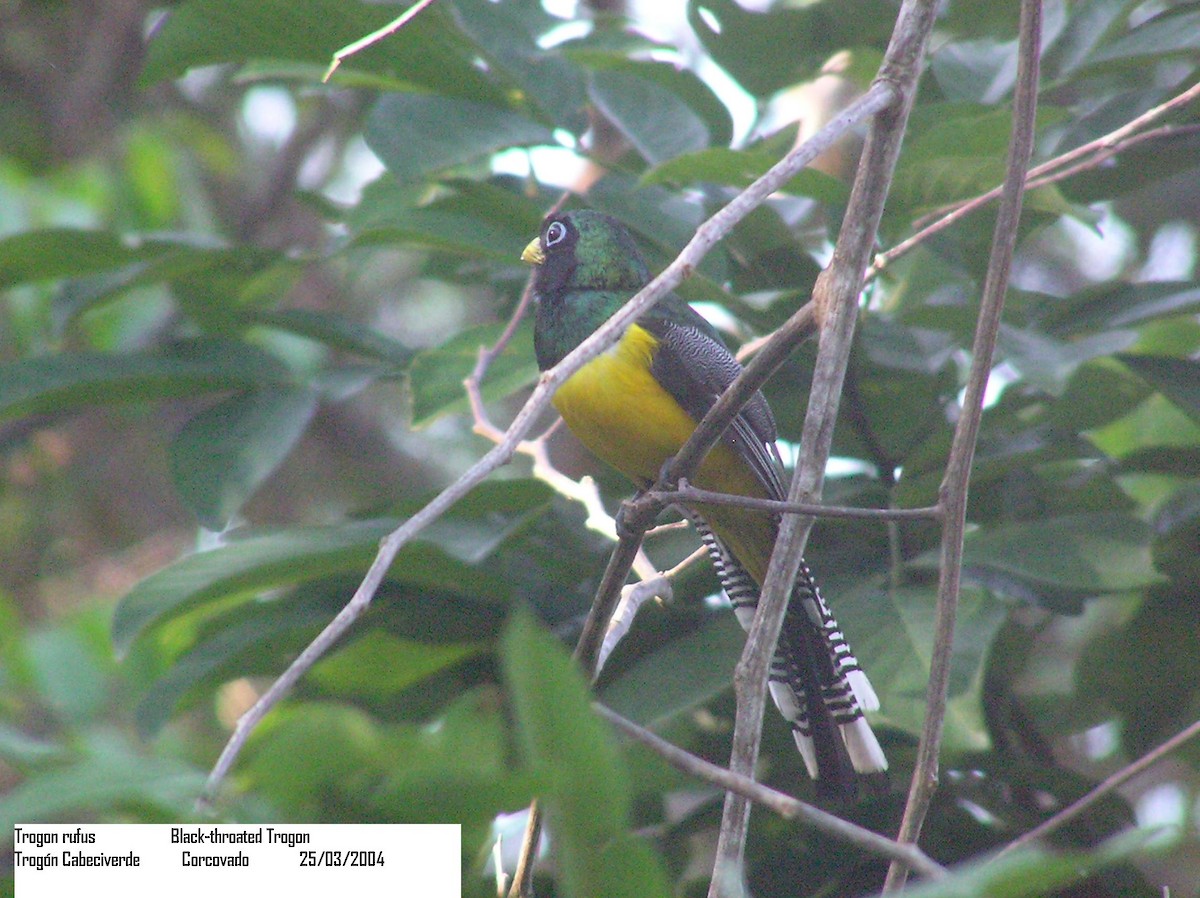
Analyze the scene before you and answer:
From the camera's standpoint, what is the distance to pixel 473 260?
9.89 feet

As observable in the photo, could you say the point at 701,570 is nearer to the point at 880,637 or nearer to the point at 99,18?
the point at 880,637

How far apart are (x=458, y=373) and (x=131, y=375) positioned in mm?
757

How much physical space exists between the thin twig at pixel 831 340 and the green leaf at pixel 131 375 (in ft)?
5.66

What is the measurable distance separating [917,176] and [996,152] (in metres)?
0.15

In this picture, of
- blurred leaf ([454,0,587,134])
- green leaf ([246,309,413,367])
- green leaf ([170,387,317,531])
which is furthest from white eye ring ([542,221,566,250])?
green leaf ([170,387,317,531])

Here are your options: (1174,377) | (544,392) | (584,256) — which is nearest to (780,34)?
(584,256)

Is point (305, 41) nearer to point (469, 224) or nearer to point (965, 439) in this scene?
point (469, 224)

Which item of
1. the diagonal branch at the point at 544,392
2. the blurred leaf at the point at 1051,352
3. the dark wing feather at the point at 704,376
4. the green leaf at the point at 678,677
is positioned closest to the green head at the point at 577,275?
the dark wing feather at the point at 704,376

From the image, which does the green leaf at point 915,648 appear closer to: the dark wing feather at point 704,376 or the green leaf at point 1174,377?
the dark wing feather at point 704,376

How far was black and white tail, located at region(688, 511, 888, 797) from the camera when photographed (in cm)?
219

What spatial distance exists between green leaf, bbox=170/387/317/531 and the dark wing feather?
2.73 feet

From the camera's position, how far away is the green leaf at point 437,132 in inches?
102

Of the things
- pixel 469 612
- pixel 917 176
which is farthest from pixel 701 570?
pixel 917 176

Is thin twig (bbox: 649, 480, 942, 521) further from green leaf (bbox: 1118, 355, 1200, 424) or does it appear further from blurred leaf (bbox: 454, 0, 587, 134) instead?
blurred leaf (bbox: 454, 0, 587, 134)
